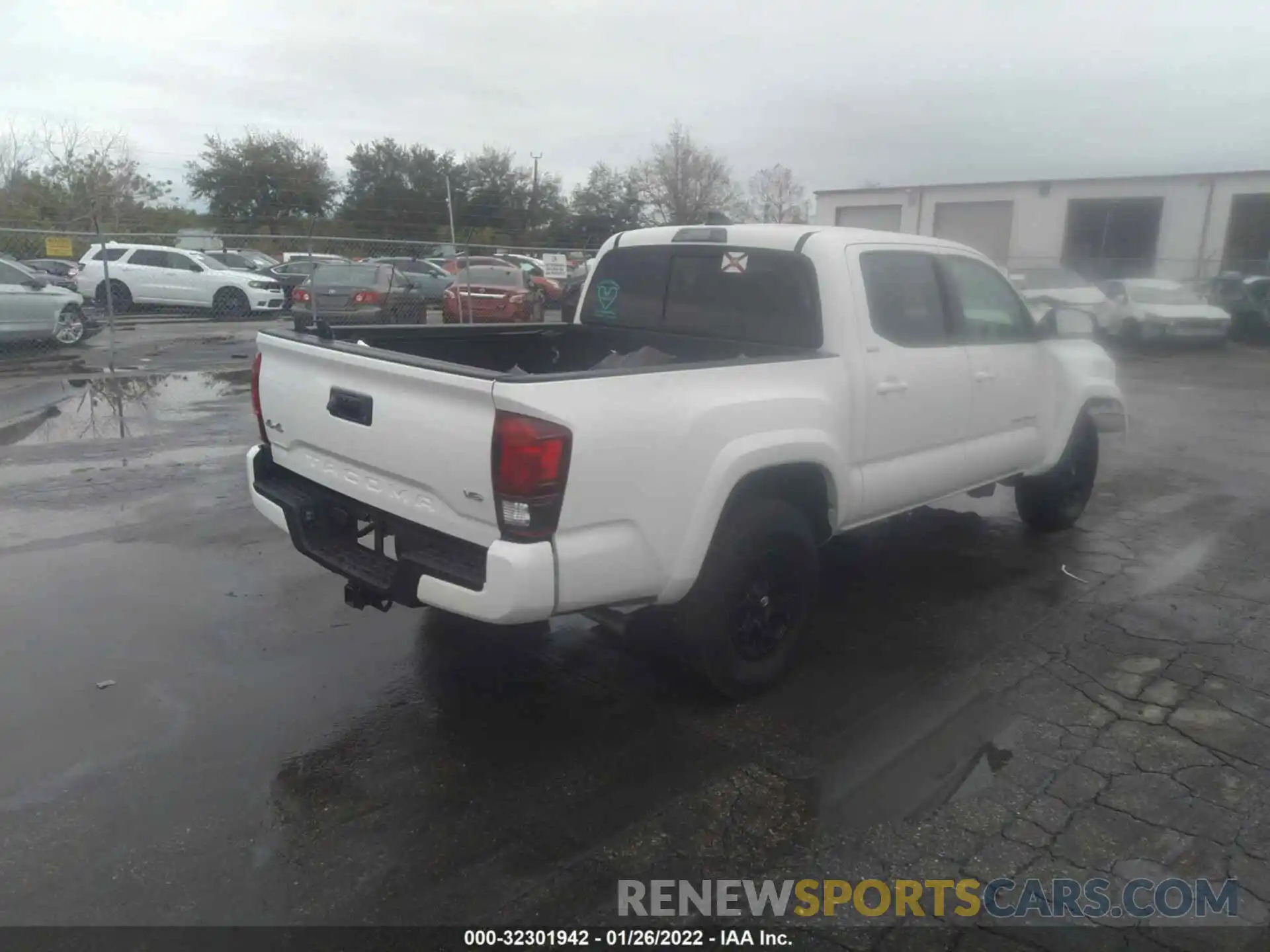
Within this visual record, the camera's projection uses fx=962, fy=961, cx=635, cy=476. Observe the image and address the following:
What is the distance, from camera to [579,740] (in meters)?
3.86

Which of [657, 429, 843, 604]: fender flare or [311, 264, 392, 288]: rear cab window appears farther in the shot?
[311, 264, 392, 288]: rear cab window

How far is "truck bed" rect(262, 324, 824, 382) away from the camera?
462cm

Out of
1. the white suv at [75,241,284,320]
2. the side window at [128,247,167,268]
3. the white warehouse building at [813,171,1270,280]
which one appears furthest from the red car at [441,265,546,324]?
the white warehouse building at [813,171,1270,280]

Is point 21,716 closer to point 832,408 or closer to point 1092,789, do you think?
point 832,408

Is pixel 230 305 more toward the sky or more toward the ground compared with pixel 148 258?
more toward the ground

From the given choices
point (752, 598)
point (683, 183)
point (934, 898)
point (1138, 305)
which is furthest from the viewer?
point (683, 183)

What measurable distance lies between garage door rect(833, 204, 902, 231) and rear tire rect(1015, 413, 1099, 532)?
2980 centimetres

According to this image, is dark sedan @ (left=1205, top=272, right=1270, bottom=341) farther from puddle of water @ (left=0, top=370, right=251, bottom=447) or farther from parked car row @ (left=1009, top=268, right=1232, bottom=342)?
puddle of water @ (left=0, top=370, right=251, bottom=447)

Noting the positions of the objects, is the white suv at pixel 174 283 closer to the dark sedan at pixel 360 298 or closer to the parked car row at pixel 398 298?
the parked car row at pixel 398 298

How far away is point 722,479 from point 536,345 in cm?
217

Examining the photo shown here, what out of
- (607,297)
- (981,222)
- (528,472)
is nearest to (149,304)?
(607,297)

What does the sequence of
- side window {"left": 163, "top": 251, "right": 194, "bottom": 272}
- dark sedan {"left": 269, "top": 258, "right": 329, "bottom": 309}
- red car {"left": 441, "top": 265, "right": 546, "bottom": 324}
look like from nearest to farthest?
red car {"left": 441, "top": 265, "right": 546, "bottom": 324}
side window {"left": 163, "top": 251, "right": 194, "bottom": 272}
dark sedan {"left": 269, "top": 258, "right": 329, "bottom": 309}

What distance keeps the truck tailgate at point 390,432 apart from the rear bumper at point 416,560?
8 cm

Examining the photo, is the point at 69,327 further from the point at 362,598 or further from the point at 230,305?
the point at 362,598
